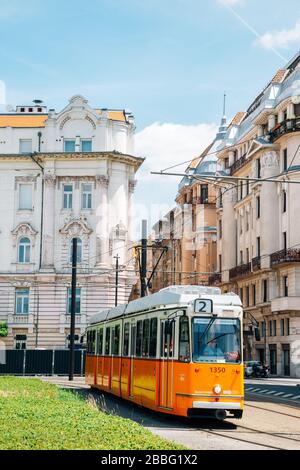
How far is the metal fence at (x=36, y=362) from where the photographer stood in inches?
2063

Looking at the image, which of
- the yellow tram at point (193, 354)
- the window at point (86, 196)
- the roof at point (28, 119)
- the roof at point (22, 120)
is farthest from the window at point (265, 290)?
the yellow tram at point (193, 354)

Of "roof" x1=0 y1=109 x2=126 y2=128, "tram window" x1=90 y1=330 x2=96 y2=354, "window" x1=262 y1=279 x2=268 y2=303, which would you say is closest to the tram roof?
"tram window" x1=90 y1=330 x2=96 y2=354

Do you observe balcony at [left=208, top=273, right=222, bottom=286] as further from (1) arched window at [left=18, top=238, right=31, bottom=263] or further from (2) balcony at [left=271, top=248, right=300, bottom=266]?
(1) arched window at [left=18, top=238, right=31, bottom=263]

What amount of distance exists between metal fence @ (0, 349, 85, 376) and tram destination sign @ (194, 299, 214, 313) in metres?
33.3

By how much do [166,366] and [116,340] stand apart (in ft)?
23.8

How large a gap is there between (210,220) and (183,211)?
8.58 m

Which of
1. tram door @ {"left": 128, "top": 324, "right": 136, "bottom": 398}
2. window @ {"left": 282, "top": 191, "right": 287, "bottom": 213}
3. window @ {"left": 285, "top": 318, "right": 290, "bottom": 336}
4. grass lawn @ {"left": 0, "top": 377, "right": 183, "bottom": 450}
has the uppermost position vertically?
window @ {"left": 282, "top": 191, "right": 287, "bottom": 213}

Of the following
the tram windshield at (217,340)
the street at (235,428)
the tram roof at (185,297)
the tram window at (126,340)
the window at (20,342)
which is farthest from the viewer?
the window at (20,342)

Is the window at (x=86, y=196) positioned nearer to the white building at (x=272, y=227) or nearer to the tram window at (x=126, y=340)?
the white building at (x=272, y=227)

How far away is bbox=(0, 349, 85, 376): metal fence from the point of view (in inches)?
2063

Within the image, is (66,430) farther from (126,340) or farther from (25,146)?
(25,146)

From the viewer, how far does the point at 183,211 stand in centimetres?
9956

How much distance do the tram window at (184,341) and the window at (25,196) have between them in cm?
4774
